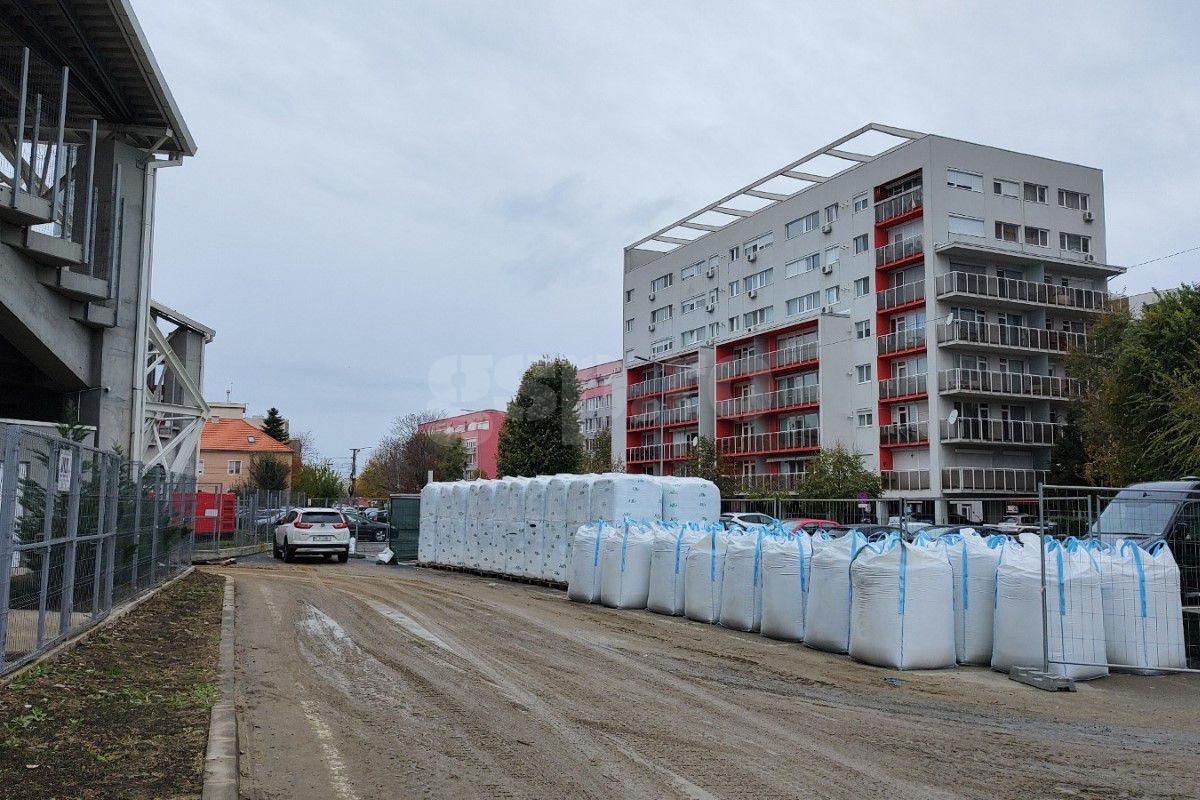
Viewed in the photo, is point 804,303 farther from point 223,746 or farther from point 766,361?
point 223,746

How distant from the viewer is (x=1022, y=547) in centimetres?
1076

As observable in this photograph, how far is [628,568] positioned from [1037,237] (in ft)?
122

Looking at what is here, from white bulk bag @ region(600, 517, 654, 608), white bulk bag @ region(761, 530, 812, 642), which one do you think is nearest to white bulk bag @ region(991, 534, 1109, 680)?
white bulk bag @ region(761, 530, 812, 642)

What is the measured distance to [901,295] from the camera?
149ft

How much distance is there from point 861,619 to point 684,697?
310 centimetres

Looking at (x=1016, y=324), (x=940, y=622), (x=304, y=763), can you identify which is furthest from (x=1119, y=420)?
(x=304, y=763)

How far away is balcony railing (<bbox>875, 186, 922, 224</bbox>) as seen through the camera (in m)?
44.1

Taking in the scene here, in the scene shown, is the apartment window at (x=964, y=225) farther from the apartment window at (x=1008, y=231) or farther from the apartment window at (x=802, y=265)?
the apartment window at (x=802, y=265)

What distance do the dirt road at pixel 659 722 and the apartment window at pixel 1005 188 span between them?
3833 centimetres

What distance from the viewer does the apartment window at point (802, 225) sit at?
5125 cm

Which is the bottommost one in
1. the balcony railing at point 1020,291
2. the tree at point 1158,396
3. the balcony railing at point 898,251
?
the tree at point 1158,396

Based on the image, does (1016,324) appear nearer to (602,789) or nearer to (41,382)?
(41,382)

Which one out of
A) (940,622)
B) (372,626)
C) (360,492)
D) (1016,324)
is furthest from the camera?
(360,492)

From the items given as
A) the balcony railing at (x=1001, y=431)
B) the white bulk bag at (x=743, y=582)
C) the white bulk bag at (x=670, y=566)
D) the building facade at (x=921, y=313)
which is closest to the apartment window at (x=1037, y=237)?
the building facade at (x=921, y=313)
